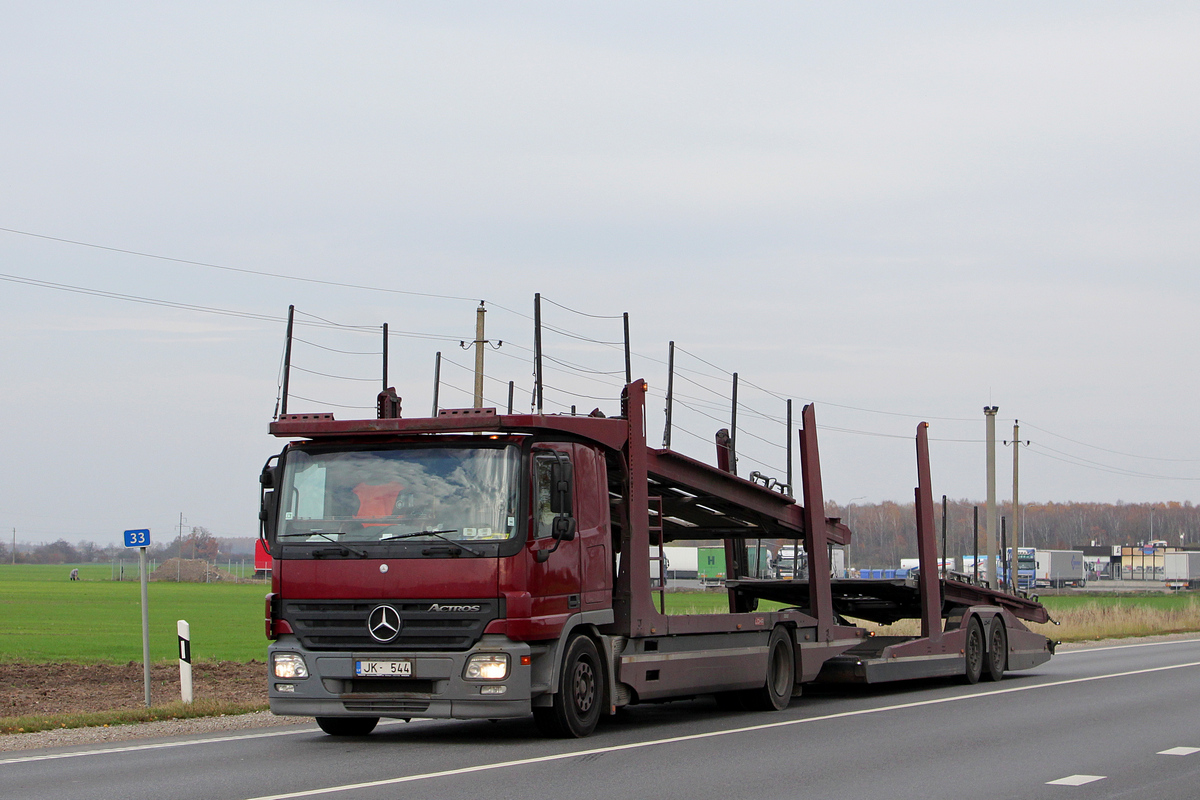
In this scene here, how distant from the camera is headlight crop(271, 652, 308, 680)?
1121 centimetres

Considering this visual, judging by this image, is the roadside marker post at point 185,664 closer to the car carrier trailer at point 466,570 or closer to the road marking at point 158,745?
the road marking at point 158,745

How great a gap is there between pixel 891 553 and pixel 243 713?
149391mm

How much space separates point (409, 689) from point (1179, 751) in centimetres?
614

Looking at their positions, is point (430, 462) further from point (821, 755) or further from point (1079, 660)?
point (1079, 660)

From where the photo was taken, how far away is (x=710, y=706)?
15461 millimetres

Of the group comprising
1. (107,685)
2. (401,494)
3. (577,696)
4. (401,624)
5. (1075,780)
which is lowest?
(107,685)

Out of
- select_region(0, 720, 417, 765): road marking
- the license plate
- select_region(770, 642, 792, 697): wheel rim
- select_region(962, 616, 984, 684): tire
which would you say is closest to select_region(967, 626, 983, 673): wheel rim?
select_region(962, 616, 984, 684): tire

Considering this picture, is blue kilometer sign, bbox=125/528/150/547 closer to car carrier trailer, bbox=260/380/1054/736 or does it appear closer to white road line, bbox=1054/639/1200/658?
car carrier trailer, bbox=260/380/1054/736

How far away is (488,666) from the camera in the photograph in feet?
35.5

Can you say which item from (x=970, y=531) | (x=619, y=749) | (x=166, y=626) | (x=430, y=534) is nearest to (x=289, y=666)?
(x=430, y=534)

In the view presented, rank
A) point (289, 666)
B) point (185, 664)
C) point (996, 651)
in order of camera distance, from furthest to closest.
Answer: point (996, 651), point (185, 664), point (289, 666)

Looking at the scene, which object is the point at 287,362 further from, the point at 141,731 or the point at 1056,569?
the point at 1056,569

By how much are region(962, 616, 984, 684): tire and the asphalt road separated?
10.9 feet

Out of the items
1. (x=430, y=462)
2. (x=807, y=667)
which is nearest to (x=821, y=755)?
(x=430, y=462)
